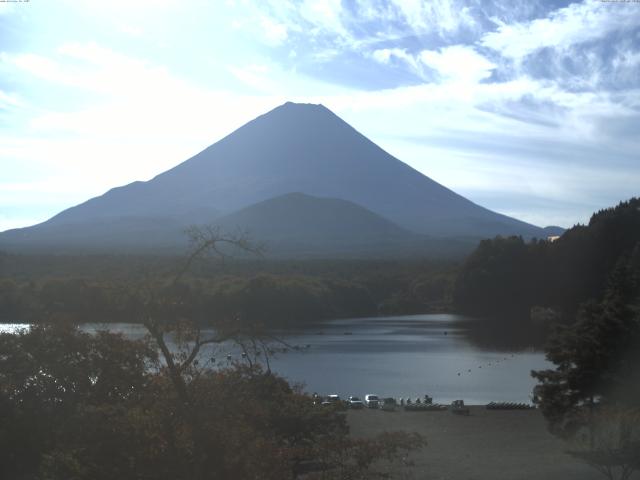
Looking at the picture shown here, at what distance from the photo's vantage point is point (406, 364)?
25.5m

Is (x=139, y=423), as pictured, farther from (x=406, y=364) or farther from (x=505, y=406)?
(x=406, y=364)

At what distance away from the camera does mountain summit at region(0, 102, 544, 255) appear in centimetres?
11631

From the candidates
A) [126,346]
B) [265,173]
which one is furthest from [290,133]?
[126,346]

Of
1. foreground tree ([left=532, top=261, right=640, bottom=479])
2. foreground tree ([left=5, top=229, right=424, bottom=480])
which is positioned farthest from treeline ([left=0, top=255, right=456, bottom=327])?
foreground tree ([left=5, top=229, right=424, bottom=480])

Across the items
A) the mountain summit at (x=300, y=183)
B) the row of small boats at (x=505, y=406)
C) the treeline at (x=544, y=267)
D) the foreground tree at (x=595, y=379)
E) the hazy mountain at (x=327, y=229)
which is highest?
the mountain summit at (x=300, y=183)

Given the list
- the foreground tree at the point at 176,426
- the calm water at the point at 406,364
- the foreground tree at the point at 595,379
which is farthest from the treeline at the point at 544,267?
the foreground tree at the point at 176,426

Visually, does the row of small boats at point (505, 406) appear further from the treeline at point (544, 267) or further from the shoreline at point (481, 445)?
the treeline at point (544, 267)

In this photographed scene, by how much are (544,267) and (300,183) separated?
81369 millimetres

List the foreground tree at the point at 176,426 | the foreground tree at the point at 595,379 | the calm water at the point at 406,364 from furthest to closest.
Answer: the calm water at the point at 406,364 < the foreground tree at the point at 595,379 < the foreground tree at the point at 176,426

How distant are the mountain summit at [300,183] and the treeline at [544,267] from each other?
65.7m

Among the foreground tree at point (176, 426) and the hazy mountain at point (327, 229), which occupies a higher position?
the hazy mountain at point (327, 229)

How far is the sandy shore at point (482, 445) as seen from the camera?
10.9 m

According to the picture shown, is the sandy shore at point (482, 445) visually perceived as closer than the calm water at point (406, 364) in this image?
Yes

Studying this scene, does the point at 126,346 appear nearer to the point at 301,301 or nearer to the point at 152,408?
the point at 152,408
